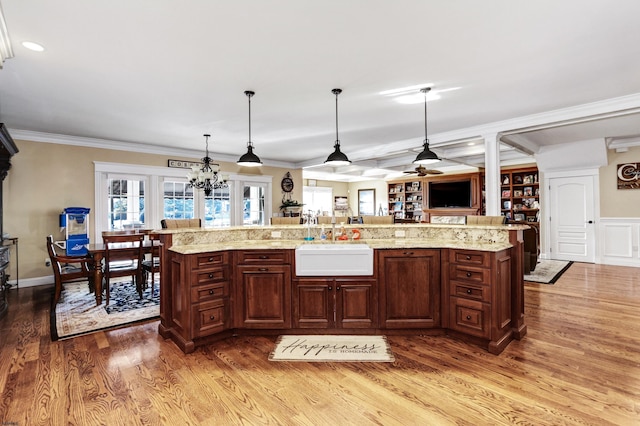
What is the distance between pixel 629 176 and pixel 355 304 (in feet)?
23.2

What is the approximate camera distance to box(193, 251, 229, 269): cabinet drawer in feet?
9.34

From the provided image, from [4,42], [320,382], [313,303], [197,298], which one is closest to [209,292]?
[197,298]

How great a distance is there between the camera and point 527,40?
2562 mm

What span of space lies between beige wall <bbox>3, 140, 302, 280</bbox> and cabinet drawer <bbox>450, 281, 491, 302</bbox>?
6.07m

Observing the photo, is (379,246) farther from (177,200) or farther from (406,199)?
(406,199)

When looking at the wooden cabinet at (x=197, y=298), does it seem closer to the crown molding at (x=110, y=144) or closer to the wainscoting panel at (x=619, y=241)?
the crown molding at (x=110, y=144)

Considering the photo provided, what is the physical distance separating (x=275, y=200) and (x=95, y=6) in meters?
6.48

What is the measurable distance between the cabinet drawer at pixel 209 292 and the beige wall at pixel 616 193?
25.9ft

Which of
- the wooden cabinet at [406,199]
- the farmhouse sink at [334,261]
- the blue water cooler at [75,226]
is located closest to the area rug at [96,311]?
the blue water cooler at [75,226]

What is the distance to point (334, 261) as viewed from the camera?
9.86 ft

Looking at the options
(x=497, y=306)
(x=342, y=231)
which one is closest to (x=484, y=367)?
(x=497, y=306)

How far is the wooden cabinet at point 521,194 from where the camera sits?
8.43 meters

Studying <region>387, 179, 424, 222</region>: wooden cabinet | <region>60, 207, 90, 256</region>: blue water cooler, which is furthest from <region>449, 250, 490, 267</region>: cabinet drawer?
<region>387, 179, 424, 222</region>: wooden cabinet

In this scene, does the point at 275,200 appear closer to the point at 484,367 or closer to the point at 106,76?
the point at 106,76
